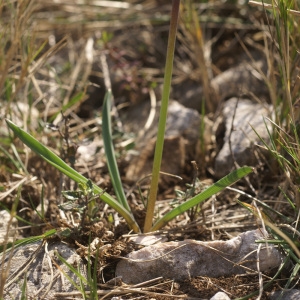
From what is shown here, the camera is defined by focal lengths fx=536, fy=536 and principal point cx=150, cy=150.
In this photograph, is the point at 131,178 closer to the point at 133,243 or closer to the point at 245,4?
the point at 133,243

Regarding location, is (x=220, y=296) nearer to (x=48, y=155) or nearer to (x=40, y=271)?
(x=40, y=271)

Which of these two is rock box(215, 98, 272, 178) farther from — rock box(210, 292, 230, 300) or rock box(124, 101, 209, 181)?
rock box(210, 292, 230, 300)

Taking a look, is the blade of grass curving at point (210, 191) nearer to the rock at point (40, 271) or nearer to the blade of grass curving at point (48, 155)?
the blade of grass curving at point (48, 155)

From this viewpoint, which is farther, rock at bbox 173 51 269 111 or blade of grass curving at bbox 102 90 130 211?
rock at bbox 173 51 269 111

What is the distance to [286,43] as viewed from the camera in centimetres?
190

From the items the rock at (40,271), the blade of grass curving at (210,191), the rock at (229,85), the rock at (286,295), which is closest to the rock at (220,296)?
the rock at (286,295)

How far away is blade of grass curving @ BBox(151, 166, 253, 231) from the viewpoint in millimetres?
1770

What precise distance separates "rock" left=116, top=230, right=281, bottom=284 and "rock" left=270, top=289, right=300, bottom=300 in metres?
0.11

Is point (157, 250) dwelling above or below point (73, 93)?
below

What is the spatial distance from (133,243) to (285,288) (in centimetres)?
55

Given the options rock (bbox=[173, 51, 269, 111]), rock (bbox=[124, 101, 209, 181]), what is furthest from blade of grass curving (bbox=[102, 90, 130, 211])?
rock (bbox=[173, 51, 269, 111])

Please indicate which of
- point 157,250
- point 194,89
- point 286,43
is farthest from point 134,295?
point 194,89

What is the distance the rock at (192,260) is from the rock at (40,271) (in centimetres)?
18

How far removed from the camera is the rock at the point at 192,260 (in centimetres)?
184
